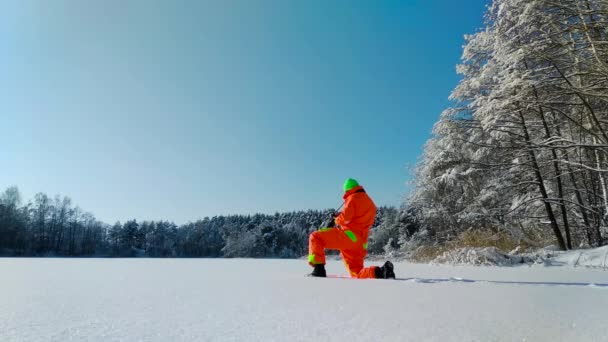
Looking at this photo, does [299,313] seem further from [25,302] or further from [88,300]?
[25,302]

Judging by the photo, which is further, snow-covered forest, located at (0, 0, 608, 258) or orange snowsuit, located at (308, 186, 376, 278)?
snow-covered forest, located at (0, 0, 608, 258)

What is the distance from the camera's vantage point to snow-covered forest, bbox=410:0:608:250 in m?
5.89

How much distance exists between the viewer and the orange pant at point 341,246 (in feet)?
12.2

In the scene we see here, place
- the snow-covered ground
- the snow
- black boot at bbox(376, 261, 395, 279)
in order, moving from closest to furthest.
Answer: the snow-covered ground
black boot at bbox(376, 261, 395, 279)
the snow

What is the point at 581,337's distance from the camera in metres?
1.13

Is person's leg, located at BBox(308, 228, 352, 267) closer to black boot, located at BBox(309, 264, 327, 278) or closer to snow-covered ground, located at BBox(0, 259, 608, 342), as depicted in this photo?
black boot, located at BBox(309, 264, 327, 278)

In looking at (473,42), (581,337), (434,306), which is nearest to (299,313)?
(434,306)

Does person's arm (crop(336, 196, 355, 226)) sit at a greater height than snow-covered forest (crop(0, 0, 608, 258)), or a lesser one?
lesser

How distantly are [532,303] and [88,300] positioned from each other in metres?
2.46

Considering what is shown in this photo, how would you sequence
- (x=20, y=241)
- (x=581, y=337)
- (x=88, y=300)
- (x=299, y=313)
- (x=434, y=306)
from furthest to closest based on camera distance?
(x=20, y=241) → (x=88, y=300) → (x=434, y=306) → (x=299, y=313) → (x=581, y=337)

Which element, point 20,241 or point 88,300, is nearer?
point 88,300

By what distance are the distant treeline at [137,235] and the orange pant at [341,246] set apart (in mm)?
35479

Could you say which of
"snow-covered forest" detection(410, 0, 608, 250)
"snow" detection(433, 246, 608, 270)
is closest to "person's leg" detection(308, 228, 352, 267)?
"snow" detection(433, 246, 608, 270)

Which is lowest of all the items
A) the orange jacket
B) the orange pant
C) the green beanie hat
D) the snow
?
the snow
